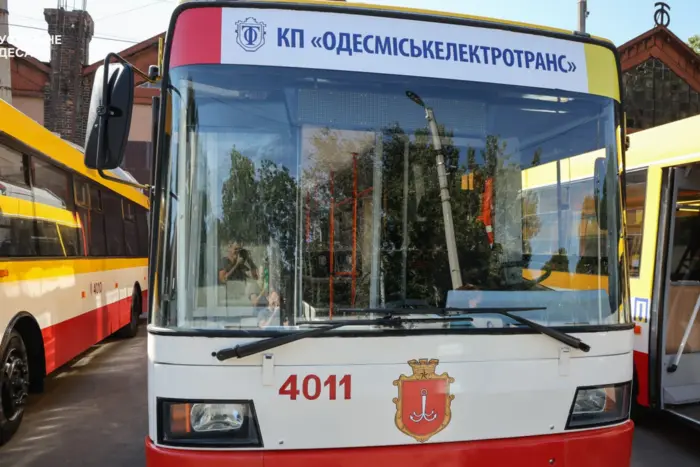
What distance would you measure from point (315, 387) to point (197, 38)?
5.37 ft

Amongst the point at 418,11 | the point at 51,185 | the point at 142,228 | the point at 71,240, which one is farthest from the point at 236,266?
the point at 142,228

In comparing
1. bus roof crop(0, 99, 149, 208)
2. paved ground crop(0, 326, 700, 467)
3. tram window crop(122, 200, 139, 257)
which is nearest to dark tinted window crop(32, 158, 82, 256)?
bus roof crop(0, 99, 149, 208)

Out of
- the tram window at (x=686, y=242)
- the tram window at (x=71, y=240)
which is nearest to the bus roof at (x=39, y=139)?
the tram window at (x=71, y=240)

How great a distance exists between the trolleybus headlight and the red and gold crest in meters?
0.66

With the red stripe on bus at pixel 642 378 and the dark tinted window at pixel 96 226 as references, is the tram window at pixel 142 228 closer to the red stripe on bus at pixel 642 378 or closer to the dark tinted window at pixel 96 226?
the dark tinted window at pixel 96 226

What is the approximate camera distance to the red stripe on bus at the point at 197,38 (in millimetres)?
2525

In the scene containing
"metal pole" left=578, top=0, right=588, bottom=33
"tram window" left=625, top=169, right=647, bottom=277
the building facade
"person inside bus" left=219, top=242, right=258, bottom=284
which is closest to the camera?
"person inside bus" left=219, top=242, right=258, bottom=284

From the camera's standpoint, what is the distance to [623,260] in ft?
9.32

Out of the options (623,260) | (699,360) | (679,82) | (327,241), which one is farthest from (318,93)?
(679,82)

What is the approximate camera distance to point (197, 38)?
254cm

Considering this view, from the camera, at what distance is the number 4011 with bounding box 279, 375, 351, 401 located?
239cm

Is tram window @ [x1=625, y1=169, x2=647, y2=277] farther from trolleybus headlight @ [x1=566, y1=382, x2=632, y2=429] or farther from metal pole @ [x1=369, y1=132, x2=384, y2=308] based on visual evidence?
metal pole @ [x1=369, y1=132, x2=384, y2=308]

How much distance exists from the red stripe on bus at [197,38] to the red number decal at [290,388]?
1437 millimetres

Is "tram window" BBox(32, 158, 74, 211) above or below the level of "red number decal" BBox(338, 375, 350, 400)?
above
